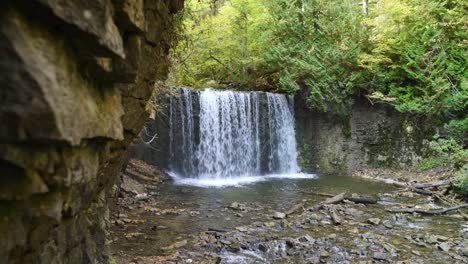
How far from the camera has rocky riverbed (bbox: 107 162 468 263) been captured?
6133mm

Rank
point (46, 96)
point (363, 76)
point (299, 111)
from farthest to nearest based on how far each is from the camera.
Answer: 1. point (299, 111)
2. point (363, 76)
3. point (46, 96)

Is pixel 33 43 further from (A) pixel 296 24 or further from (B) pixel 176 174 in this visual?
(A) pixel 296 24

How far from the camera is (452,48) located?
46.9 ft

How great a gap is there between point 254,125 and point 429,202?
7.85m

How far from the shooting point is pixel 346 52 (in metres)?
16.0

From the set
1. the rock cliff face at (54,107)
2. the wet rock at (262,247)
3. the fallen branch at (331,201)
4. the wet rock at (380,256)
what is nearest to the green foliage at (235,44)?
the fallen branch at (331,201)

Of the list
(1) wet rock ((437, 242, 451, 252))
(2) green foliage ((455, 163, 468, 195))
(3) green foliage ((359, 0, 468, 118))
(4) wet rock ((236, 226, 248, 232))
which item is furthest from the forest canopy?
(1) wet rock ((437, 242, 451, 252))

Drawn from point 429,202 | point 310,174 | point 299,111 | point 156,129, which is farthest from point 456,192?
point 156,129

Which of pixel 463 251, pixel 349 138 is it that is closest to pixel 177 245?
Answer: pixel 463 251

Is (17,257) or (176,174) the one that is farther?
(176,174)

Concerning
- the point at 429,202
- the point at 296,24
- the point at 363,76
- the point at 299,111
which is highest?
the point at 296,24

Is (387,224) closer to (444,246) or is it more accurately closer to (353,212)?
(353,212)

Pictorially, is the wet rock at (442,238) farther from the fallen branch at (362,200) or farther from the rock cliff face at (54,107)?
the rock cliff face at (54,107)

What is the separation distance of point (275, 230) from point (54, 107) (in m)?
6.30
